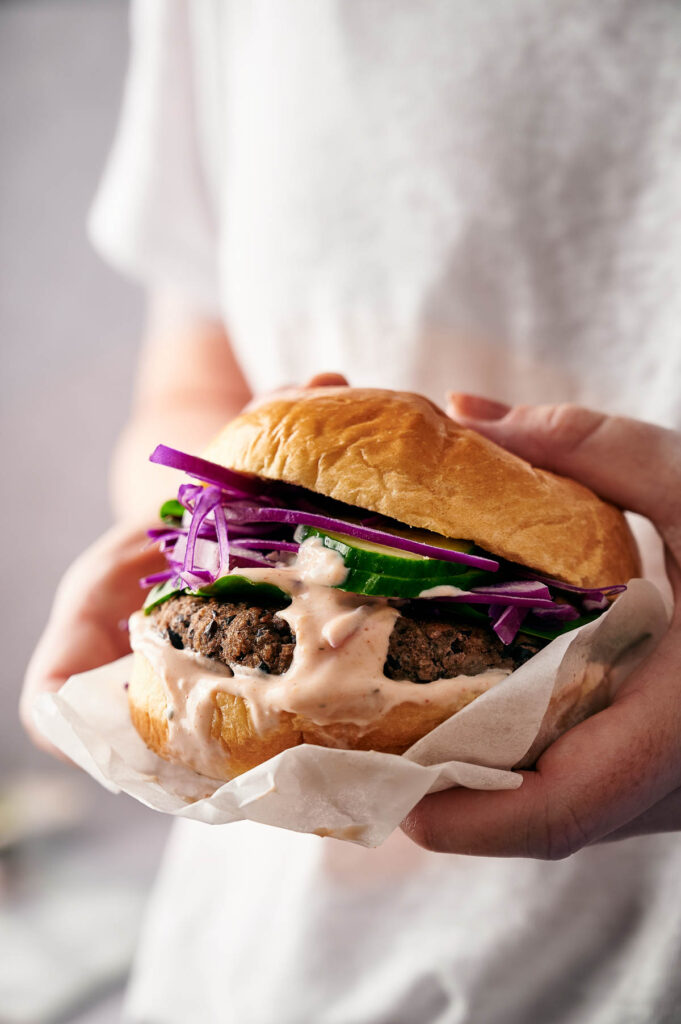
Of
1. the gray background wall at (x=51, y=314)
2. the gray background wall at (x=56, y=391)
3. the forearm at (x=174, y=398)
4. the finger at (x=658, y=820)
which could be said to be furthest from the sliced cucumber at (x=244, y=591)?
the gray background wall at (x=51, y=314)

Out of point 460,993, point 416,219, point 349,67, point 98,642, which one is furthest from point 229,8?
point 460,993

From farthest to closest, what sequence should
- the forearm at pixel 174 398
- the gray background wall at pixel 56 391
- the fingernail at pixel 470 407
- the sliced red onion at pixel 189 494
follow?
the gray background wall at pixel 56 391 → the forearm at pixel 174 398 → the fingernail at pixel 470 407 → the sliced red onion at pixel 189 494

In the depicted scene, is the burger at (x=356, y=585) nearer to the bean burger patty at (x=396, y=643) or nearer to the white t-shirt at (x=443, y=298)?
the bean burger patty at (x=396, y=643)

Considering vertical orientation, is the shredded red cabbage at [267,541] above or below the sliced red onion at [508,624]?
above

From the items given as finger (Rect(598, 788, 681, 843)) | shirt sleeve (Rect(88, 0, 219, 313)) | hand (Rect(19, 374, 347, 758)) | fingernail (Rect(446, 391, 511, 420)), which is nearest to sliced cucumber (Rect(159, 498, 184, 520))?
hand (Rect(19, 374, 347, 758))

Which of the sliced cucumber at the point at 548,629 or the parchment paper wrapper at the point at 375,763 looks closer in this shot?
the parchment paper wrapper at the point at 375,763

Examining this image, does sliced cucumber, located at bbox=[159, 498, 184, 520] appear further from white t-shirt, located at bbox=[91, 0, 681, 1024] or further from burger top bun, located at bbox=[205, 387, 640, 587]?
white t-shirt, located at bbox=[91, 0, 681, 1024]

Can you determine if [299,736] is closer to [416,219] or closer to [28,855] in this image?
[416,219]

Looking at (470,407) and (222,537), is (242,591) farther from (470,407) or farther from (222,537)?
(470,407)
